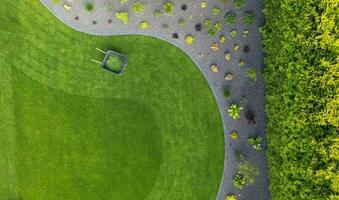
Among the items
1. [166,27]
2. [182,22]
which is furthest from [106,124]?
[182,22]

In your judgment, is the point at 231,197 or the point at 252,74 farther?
the point at 231,197

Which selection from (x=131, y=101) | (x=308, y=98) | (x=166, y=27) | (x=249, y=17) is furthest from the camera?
(x=131, y=101)

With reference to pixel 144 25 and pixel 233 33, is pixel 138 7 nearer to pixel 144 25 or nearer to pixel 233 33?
pixel 144 25

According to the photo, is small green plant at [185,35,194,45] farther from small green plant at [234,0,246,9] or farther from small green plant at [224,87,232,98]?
small green plant at [224,87,232,98]

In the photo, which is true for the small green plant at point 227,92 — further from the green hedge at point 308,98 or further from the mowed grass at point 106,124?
the green hedge at point 308,98

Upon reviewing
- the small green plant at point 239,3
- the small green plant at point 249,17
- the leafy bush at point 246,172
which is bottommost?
the leafy bush at point 246,172

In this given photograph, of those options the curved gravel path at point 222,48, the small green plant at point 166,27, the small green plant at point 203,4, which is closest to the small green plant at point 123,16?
the curved gravel path at point 222,48

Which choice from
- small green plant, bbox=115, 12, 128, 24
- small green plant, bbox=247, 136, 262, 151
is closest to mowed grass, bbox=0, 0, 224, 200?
small green plant, bbox=115, 12, 128, 24
